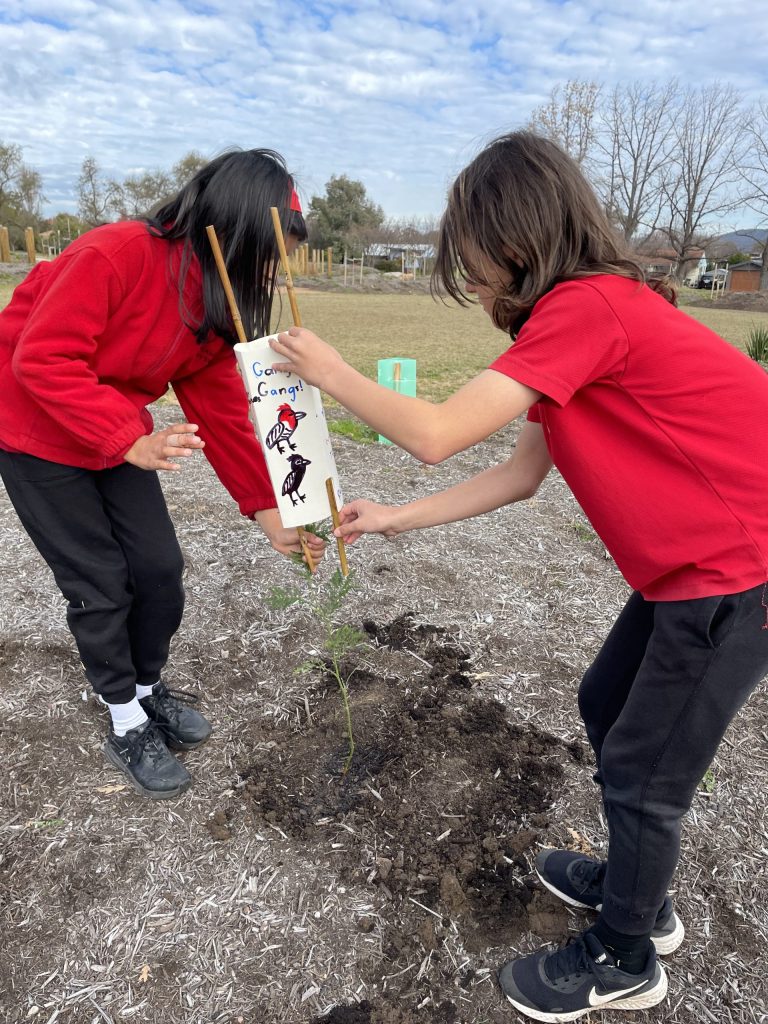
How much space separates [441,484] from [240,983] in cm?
376

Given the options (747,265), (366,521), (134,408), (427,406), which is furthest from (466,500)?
(747,265)

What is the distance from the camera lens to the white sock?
2.47 m

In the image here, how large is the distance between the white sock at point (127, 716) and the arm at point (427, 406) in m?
1.50

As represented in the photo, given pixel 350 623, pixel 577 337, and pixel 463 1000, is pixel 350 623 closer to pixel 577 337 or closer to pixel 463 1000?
pixel 463 1000

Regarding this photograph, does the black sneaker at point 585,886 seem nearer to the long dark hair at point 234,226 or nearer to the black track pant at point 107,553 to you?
the black track pant at point 107,553

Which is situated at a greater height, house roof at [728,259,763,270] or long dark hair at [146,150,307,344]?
long dark hair at [146,150,307,344]

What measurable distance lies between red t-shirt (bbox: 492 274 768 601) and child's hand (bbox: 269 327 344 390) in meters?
0.36

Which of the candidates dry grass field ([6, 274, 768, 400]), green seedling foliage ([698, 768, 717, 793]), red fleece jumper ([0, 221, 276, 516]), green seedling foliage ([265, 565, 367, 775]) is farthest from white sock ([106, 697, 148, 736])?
dry grass field ([6, 274, 768, 400])

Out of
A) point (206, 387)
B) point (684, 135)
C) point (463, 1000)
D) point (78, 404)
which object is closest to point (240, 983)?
point (463, 1000)

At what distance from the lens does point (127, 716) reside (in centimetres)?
248

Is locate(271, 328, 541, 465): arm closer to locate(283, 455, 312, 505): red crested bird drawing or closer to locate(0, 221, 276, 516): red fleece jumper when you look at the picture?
locate(283, 455, 312, 505): red crested bird drawing

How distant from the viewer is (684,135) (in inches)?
1366

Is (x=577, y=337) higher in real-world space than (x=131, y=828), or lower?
higher

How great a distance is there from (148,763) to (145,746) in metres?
0.06
